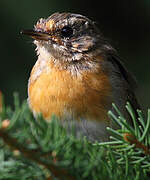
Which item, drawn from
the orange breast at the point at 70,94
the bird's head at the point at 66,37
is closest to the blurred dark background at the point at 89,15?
the bird's head at the point at 66,37

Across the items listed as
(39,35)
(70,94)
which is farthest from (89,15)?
(70,94)

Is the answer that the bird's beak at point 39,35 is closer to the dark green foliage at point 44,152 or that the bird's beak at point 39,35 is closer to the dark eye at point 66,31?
the dark eye at point 66,31

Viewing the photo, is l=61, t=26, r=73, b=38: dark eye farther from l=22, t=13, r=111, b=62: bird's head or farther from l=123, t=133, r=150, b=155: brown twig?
l=123, t=133, r=150, b=155: brown twig

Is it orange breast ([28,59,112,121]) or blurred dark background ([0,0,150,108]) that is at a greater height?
blurred dark background ([0,0,150,108])

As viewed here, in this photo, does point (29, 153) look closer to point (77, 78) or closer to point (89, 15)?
point (77, 78)

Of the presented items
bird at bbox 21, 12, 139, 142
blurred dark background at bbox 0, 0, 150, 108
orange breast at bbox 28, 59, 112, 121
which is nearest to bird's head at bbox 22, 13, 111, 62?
bird at bbox 21, 12, 139, 142

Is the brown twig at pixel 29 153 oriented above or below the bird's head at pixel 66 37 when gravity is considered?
below

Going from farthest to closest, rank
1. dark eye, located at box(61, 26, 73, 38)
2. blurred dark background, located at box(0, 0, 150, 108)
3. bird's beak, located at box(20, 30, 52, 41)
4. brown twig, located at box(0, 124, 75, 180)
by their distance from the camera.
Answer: blurred dark background, located at box(0, 0, 150, 108)
dark eye, located at box(61, 26, 73, 38)
bird's beak, located at box(20, 30, 52, 41)
brown twig, located at box(0, 124, 75, 180)
